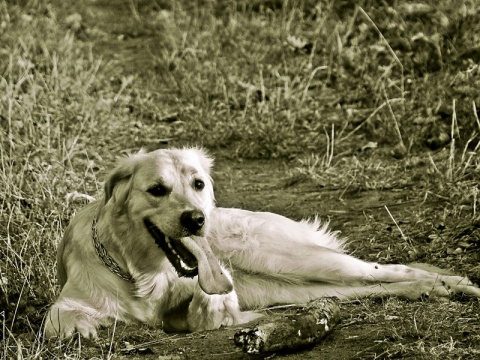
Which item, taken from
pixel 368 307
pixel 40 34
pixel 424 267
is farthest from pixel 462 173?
pixel 40 34

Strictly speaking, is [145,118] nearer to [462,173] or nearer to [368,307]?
[462,173]

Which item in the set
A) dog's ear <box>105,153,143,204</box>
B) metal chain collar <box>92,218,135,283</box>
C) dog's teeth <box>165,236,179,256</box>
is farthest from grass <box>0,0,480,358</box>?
dog's teeth <box>165,236,179,256</box>

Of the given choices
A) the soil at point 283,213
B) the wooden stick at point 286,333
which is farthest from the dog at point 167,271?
the wooden stick at point 286,333

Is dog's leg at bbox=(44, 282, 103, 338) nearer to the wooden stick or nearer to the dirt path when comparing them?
the dirt path

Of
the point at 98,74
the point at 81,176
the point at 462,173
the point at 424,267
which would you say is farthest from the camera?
the point at 98,74

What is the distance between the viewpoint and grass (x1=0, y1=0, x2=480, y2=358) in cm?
566

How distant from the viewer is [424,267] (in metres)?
5.11

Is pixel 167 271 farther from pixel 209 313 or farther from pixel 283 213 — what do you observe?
pixel 283 213

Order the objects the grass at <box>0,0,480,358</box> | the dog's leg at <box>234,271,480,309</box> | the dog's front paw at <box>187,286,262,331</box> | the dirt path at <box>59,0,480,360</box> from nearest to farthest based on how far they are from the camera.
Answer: the dirt path at <box>59,0,480,360</box> < the dog's front paw at <box>187,286,262,331</box> < the dog's leg at <box>234,271,480,309</box> < the grass at <box>0,0,480,358</box>

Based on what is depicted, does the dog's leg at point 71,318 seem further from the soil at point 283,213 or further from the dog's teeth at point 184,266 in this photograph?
the dog's teeth at point 184,266

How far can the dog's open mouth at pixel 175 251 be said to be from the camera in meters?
4.60

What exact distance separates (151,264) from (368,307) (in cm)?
113

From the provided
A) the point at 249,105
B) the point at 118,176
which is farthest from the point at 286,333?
the point at 249,105

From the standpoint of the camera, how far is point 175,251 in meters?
4.63
